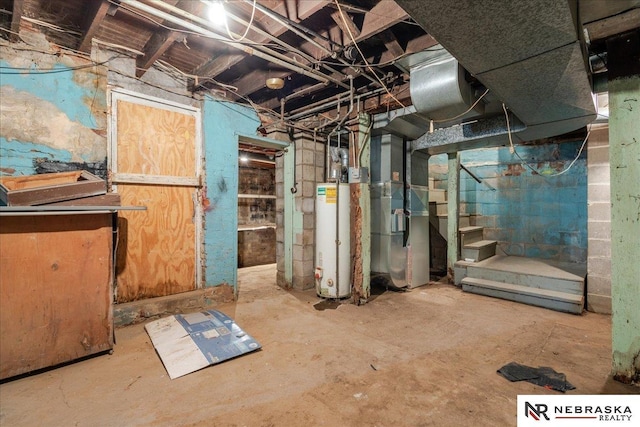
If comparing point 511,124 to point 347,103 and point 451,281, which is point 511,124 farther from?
point 451,281

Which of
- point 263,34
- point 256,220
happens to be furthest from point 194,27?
point 256,220

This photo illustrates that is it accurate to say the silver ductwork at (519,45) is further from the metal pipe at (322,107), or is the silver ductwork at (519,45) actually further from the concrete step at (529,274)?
the concrete step at (529,274)

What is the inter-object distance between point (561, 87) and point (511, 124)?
1173mm

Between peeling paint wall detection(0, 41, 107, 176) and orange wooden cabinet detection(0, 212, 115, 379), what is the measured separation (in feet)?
2.37

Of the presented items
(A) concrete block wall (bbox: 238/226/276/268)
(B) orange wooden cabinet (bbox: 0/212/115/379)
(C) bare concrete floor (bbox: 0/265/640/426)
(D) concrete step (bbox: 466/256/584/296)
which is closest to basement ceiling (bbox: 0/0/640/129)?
(B) orange wooden cabinet (bbox: 0/212/115/379)

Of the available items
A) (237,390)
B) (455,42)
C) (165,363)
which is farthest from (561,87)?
(165,363)

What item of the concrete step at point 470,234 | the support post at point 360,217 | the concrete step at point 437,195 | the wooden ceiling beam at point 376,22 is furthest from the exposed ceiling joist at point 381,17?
the concrete step at point 437,195

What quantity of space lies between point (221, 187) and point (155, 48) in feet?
4.78

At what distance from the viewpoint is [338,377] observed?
182cm

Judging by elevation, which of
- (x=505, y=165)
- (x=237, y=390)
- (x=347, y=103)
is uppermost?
(x=347, y=103)

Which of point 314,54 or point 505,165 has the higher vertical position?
point 314,54

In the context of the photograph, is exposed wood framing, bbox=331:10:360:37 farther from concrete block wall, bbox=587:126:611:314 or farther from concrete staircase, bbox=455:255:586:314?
concrete staircase, bbox=455:255:586:314

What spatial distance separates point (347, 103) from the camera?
3.34m

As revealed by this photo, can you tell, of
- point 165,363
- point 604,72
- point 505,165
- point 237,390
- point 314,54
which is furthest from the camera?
point 505,165
